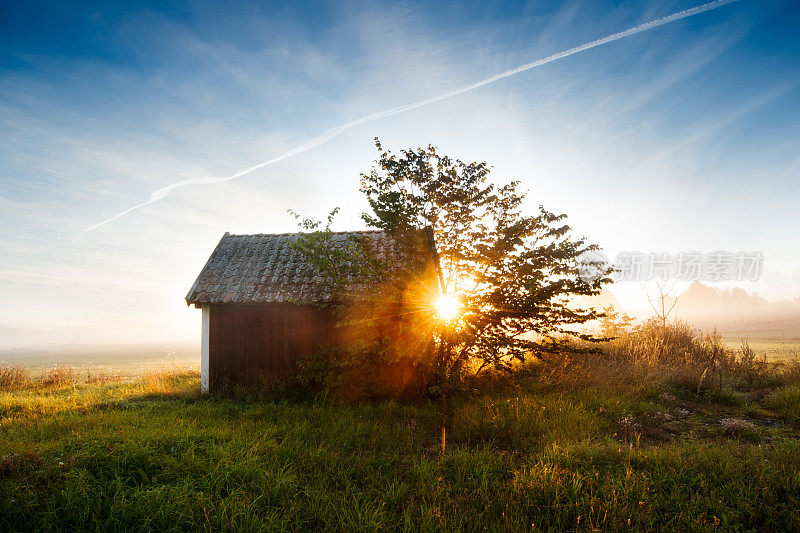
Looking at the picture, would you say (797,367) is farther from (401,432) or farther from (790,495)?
(401,432)

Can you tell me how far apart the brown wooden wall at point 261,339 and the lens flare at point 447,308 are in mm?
3999

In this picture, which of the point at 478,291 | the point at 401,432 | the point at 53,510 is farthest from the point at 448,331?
the point at 53,510

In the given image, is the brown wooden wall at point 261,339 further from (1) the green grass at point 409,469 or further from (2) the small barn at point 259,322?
(1) the green grass at point 409,469

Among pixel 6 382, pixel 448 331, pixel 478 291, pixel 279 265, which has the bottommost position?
pixel 6 382

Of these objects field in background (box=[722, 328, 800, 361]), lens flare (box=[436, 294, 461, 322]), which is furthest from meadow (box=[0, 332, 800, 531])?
field in background (box=[722, 328, 800, 361])

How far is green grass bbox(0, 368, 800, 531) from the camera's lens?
4.04 meters

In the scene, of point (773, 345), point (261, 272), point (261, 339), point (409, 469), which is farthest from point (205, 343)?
point (773, 345)

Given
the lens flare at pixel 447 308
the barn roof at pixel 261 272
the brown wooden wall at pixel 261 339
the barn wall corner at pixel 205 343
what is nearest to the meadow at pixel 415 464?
the lens flare at pixel 447 308

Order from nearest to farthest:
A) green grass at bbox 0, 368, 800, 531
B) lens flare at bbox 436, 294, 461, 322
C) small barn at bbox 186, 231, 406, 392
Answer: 1. green grass at bbox 0, 368, 800, 531
2. lens flare at bbox 436, 294, 461, 322
3. small barn at bbox 186, 231, 406, 392

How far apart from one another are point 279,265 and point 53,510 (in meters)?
8.86

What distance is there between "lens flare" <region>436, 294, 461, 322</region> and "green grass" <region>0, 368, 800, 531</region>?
200 cm

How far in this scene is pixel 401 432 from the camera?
677cm

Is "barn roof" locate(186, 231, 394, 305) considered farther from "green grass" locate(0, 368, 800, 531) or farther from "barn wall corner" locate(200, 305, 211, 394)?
"green grass" locate(0, 368, 800, 531)

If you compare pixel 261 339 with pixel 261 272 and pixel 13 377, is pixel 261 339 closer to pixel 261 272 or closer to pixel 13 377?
pixel 261 272
